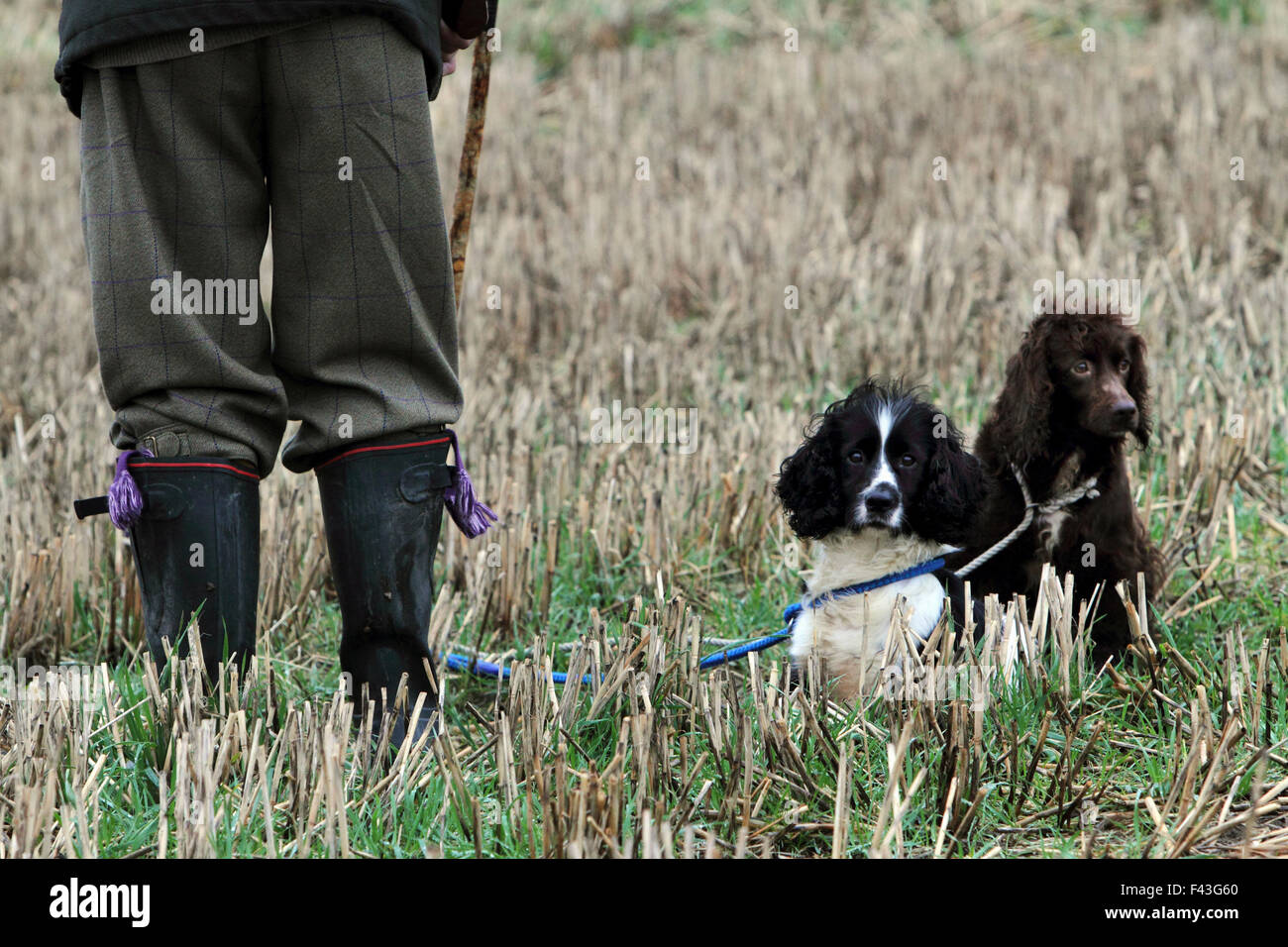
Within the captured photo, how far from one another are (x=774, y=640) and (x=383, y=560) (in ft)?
2.83

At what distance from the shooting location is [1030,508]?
311 centimetres

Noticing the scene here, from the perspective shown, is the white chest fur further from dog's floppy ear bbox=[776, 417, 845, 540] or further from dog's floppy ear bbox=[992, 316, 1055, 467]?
dog's floppy ear bbox=[992, 316, 1055, 467]

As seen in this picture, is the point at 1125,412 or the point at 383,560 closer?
the point at 383,560

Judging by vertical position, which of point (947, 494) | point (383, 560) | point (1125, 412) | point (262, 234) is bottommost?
point (383, 560)

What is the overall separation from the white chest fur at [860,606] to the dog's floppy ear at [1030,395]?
1.09ft

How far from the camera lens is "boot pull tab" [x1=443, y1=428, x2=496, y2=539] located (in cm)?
273

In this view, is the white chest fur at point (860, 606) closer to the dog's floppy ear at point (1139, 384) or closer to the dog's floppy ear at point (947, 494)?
the dog's floppy ear at point (947, 494)

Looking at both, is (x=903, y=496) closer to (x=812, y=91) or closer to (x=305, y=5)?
(x=305, y=5)

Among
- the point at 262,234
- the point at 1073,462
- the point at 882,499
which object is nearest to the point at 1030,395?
the point at 1073,462

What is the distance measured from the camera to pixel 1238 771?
2332mm

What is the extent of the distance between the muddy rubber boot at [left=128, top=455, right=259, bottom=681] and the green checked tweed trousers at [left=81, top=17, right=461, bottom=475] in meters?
0.05

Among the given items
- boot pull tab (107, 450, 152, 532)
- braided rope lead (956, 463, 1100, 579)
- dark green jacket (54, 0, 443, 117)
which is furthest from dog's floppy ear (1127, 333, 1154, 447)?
boot pull tab (107, 450, 152, 532)

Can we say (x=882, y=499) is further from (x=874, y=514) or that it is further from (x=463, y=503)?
(x=463, y=503)
